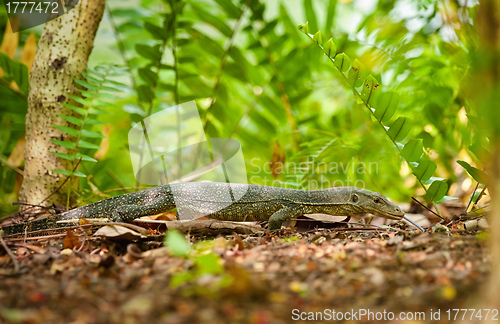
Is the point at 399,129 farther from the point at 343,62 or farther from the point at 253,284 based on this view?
the point at 253,284

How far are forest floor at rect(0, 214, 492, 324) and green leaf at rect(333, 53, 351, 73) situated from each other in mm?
1952

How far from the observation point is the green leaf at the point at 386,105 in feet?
13.2

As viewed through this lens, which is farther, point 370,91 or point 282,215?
point 282,215

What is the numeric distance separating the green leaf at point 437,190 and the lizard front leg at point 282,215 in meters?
1.60

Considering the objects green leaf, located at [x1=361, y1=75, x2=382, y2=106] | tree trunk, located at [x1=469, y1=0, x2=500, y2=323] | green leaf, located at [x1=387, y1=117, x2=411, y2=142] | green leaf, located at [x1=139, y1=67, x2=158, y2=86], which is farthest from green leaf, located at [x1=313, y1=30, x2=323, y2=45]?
green leaf, located at [x1=139, y1=67, x2=158, y2=86]

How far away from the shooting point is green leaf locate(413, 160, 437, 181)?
397 cm

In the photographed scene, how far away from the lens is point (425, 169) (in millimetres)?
4039

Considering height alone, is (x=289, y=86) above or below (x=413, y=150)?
above

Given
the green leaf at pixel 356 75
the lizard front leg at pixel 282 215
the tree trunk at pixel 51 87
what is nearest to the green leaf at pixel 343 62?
the green leaf at pixel 356 75

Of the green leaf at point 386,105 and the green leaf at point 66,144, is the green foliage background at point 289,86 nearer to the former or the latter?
the green leaf at point 66,144

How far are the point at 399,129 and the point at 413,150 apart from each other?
27 cm

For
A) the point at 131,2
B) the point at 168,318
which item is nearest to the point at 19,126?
the point at 131,2

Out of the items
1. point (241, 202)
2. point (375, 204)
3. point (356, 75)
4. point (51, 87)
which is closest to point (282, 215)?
point (241, 202)

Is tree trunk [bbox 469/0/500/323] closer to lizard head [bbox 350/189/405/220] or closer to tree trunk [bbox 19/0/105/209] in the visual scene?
lizard head [bbox 350/189/405/220]
